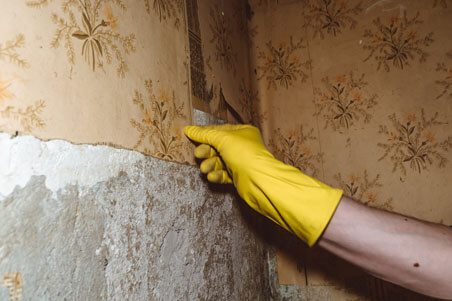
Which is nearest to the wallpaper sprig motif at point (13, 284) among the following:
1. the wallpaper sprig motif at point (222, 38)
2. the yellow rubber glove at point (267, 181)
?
the yellow rubber glove at point (267, 181)

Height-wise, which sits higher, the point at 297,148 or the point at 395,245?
the point at 297,148

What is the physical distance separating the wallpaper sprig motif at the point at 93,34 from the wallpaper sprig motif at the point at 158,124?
0.09 metres

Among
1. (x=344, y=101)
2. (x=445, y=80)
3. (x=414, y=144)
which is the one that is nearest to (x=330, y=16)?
(x=344, y=101)

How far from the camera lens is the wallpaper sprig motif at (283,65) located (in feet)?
5.18

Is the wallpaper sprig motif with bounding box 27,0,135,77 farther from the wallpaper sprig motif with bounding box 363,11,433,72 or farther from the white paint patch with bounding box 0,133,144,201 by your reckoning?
the wallpaper sprig motif with bounding box 363,11,433,72

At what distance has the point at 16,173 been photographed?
17.8 inches

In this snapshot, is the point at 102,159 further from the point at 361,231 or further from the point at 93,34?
the point at 361,231

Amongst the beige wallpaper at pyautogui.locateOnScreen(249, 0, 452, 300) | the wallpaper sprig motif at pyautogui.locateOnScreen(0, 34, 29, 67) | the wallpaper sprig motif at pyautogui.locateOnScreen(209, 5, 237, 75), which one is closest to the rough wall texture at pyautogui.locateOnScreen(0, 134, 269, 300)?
the wallpaper sprig motif at pyautogui.locateOnScreen(0, 34, 29, 67)

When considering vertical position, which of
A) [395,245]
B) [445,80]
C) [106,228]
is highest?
[445,80]

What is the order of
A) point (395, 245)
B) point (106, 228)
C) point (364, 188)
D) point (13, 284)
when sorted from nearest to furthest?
1. point (13, 284)
2. point (106, 228)
3. point (395, 245)
4. point (364, 188)

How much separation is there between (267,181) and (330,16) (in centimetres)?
108

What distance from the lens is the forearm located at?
0.73 meters

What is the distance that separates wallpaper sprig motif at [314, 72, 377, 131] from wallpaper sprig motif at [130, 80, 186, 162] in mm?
845

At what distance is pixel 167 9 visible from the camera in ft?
3.02
